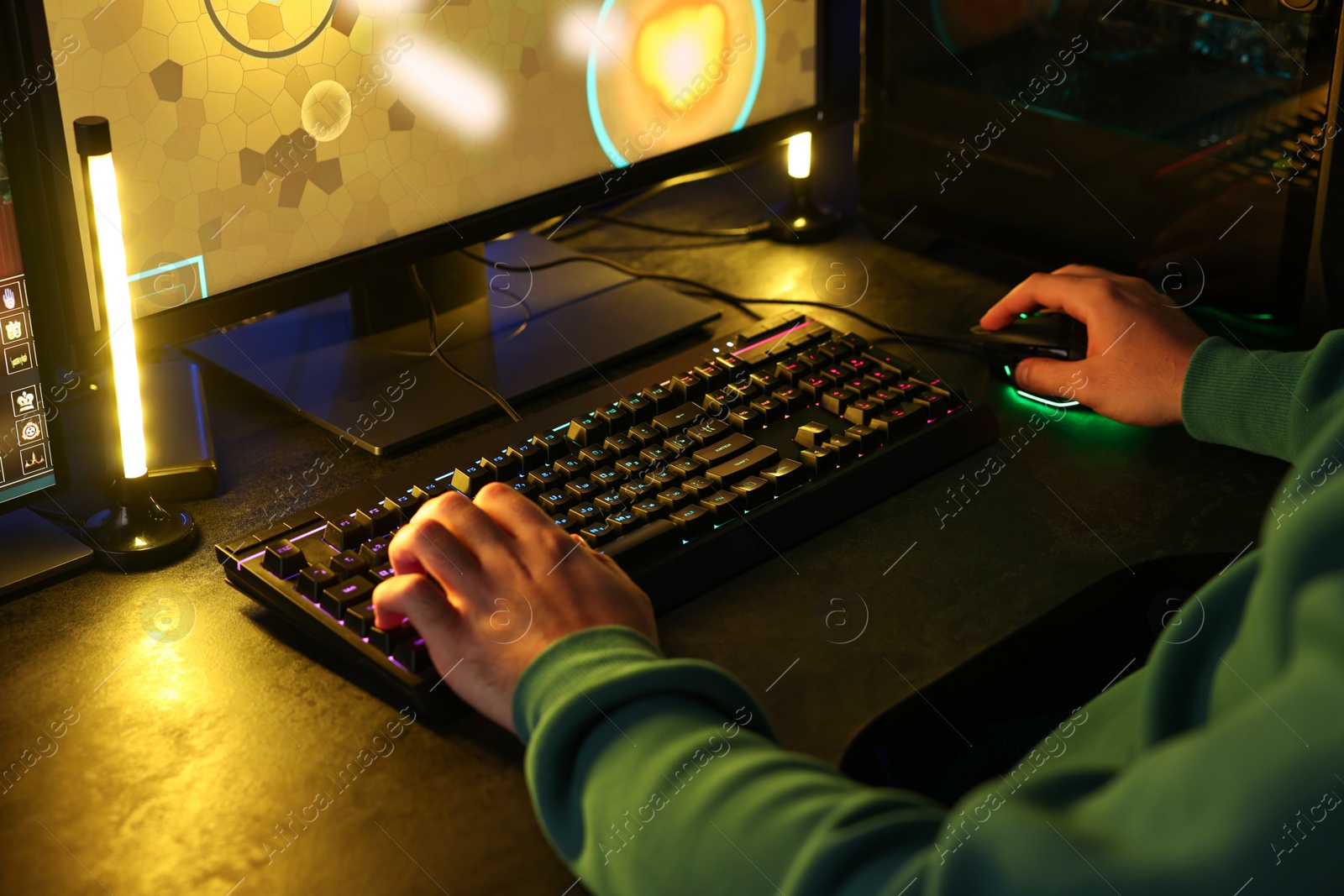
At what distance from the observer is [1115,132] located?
3.56 ft

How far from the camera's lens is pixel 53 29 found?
0.72 metres

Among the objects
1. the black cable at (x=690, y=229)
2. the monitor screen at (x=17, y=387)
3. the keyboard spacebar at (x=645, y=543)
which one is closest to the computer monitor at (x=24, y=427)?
the monitor screen at (x=17, y=387)

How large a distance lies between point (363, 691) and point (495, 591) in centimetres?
10

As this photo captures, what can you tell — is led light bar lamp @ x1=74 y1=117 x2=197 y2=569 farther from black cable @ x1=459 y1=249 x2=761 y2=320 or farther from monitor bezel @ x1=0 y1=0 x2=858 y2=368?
black cable @ x1=459 y1=249 x2=761 y2=320

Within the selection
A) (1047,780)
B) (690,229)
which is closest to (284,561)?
(1047,780)

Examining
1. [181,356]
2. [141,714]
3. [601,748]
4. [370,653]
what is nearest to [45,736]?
[141,714]

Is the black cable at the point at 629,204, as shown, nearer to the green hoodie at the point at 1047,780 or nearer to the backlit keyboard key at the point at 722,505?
the backlit keyboard key at the point at 722,505

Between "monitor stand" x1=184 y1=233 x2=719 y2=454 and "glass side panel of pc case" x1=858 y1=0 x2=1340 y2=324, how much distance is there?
0.30m

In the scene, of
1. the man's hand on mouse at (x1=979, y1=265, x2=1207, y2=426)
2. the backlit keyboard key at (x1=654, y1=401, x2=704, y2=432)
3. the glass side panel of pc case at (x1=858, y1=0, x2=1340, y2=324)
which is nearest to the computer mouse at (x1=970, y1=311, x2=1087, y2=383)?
the man's hand on mouse at (x1=979, y1=265, x2=1207, y2=426)

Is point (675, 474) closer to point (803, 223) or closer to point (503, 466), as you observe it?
point (503, 466)

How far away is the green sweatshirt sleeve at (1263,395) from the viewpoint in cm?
84

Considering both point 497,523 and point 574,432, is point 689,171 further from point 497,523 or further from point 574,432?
point 497,523

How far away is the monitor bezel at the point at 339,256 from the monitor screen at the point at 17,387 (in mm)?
19

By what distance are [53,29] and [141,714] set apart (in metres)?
0.40
